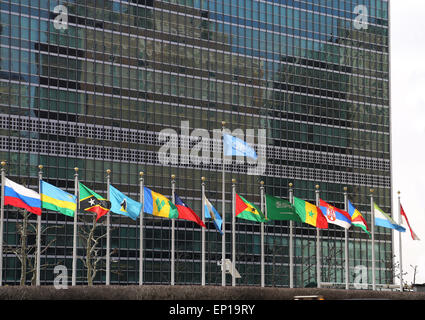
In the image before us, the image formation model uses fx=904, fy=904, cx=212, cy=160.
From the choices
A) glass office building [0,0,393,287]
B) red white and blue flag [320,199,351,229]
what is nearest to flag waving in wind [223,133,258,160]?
red white and blue flag [320,199,351,229]

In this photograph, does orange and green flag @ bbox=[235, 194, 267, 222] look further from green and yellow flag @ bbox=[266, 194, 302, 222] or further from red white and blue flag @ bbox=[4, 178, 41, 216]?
red white and blue flag @ bbox=[4, 178, 41, 216]

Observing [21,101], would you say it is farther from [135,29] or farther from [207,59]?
[207,59]

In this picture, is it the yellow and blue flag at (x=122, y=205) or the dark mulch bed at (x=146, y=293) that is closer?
the dark mulch bed at (x=146, y=293)

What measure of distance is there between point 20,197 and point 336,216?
28.4m

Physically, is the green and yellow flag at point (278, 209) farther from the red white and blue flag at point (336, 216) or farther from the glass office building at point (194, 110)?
the glass office building at point (194, 110)

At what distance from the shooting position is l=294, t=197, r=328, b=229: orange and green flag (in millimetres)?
76938

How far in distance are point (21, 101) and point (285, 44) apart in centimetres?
4917

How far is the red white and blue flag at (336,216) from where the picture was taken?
258 feet

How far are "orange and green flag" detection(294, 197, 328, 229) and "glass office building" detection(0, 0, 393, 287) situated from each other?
150ft

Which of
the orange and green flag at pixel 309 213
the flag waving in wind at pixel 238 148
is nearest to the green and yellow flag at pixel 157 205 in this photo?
the flag waving in wind at pixel 238 148

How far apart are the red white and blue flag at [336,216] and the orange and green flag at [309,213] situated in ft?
3.83

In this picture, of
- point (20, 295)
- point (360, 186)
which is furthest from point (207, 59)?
point (20, 295)

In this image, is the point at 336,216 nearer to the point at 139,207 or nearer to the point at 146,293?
the point at 139,207

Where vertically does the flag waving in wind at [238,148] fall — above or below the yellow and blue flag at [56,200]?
above
